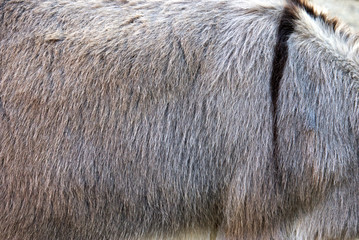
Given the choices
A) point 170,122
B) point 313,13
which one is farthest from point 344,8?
point 170,122

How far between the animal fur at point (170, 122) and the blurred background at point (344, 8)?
3.21 metres

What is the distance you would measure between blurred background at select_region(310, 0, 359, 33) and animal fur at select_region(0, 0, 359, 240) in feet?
10.5

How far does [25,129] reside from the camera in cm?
216

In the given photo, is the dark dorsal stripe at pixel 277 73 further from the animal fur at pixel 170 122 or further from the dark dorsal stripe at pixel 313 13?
the dark dorsal stripe at pixel 313 13

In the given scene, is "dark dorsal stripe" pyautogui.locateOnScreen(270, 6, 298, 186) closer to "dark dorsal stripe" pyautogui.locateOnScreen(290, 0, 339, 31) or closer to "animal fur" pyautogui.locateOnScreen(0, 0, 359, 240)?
"animal fur" pyautogui.locateOnScreen(0, 0, 359, 240)

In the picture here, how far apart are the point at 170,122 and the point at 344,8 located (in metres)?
3.86

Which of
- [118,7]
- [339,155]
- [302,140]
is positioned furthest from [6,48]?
[339,155]

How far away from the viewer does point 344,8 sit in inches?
212

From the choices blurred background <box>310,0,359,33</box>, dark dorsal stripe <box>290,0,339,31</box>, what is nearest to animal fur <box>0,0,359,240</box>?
dark dorsal stripe <box>290,0,339,31</box>

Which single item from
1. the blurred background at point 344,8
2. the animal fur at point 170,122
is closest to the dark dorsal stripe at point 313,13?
the animal fur at point 170,122

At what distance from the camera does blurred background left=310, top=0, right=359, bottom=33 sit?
5199 millimetres

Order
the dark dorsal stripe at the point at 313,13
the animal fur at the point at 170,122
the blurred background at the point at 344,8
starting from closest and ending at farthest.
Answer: the animal fur at the point at 170,122, the dark dorsal stripe at the point at 313,13, the blurred background at the point at 344,8

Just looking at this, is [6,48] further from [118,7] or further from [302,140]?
[302,140]

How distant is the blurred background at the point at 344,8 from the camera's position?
17.1 feet
